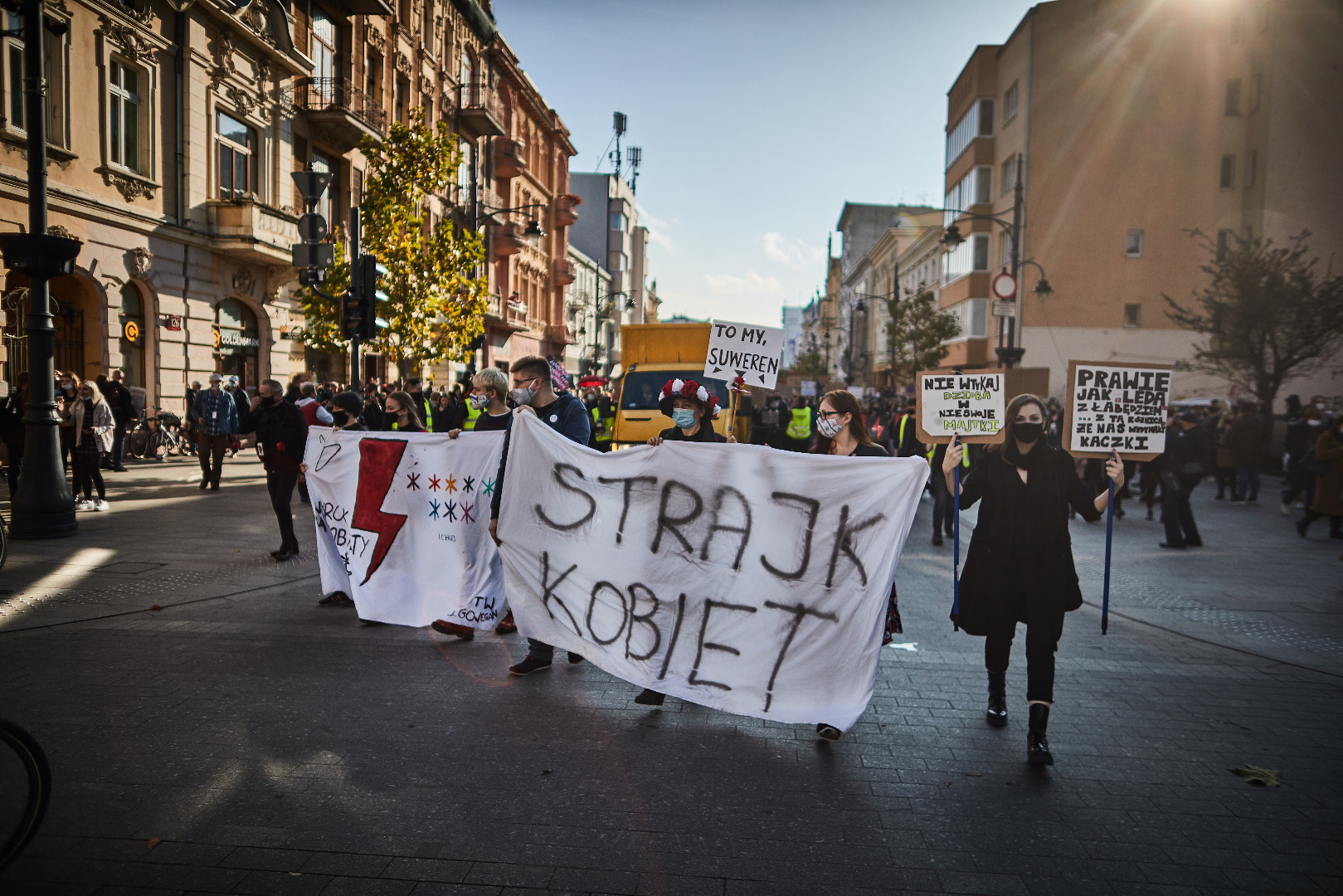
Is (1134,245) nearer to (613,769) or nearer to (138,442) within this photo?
(138,442)

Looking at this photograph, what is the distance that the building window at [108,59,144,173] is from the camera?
18.0 metres

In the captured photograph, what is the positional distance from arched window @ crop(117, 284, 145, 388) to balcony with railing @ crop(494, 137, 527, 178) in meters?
26.7

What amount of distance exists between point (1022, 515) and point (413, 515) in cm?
427

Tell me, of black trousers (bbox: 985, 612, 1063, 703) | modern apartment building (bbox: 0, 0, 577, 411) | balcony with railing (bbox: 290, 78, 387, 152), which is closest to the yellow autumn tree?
modern apartment building (bbox: 0, 0, 577, 411)

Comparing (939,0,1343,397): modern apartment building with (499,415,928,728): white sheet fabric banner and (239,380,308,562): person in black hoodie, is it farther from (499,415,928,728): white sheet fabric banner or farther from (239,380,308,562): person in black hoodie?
(499,415,928,728): white sheet fabric banner

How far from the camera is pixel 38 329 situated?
9.69 metres

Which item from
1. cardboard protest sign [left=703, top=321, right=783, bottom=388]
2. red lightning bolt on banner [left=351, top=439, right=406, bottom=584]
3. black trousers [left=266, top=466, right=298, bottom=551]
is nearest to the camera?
red lightning bolt on banner [left=351, top=439, right=406, bottom=584]

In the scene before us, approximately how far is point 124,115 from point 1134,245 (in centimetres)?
3641

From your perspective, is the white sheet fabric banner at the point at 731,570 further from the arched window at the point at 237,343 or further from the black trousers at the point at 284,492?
the arched window at the point at 237,343

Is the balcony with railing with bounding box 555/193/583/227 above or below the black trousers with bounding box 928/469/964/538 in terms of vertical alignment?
above

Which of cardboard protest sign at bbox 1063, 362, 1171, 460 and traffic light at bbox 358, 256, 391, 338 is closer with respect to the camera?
cardboard protest sign at bbox 1063, 362, 1171, 460

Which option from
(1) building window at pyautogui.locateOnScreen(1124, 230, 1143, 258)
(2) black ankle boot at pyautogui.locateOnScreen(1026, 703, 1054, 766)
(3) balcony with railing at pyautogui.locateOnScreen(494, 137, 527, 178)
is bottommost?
(2) black ankle boot at pyautogui.locateOnScreen(1026, 703, 1054, 766)

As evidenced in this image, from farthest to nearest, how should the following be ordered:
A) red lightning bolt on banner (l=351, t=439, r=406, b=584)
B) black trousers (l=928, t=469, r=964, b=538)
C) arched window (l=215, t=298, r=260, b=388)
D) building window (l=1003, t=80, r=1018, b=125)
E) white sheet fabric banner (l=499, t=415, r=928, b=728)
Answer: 1. building window (l=1003, t=80, r=1018, b=125)
2. arched window (l=215, t=298, r=260, b=388)
3. black trousers (l=928, t=469, r=964, b=538)
4. red lightning bolt on banner (l=351, t=439, r=406, b=584)
5. white sheet fabric banner (l=499, t=415, r=928, b=728)

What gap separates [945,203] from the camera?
47.4 meters
